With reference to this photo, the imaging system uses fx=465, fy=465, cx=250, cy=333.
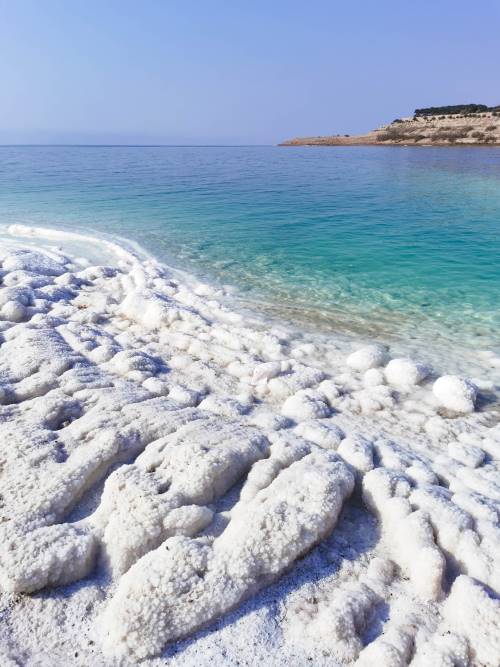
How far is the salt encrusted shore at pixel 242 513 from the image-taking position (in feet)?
9.55

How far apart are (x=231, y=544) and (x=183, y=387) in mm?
2724

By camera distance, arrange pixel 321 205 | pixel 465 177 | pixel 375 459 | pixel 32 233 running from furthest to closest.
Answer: pixel 465 177, pixel 321 205, pixel 32 233, pixel 375 459

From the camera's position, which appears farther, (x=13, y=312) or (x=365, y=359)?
(x=13, y=312)

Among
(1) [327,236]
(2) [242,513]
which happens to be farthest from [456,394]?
(1) [327,236]

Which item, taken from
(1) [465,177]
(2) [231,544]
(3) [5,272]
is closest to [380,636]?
(2) [231,544]

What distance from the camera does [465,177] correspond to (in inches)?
1229

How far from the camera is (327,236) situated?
16.2 m

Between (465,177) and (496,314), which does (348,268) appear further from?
(465,177)

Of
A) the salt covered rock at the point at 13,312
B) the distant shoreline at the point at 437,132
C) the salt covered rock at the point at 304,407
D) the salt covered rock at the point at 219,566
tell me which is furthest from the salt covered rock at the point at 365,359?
the distant shoreline at the point at 437,132

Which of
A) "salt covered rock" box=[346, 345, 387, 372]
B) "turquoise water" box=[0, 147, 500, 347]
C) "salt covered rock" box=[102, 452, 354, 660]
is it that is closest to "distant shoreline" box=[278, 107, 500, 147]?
"turquoise water" box=[0, 147, 500, 347]

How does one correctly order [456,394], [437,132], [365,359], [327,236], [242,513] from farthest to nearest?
[437,132] < [327,236] < [365,359] < [456,394] < [242,513]

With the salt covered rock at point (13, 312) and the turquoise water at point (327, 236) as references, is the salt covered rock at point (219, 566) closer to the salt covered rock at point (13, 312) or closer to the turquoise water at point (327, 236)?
the turquoise water at point (327, 236)

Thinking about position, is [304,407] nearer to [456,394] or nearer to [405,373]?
[405,373]

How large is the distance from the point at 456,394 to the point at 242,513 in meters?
3.57
